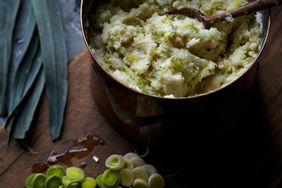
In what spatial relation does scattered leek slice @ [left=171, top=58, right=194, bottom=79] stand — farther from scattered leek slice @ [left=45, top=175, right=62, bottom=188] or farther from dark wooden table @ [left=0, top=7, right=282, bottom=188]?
scattered leek slice @ [left=45, top=175, right=62, bottom=188]

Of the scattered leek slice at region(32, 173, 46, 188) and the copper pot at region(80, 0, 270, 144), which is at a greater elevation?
the copper pot at region(80, 0, 270, 144)

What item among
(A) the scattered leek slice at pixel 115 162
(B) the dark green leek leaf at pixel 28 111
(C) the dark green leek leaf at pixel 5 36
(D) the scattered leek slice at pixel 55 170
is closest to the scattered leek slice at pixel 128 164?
(A) the scattered leek slice at pixel 115 162

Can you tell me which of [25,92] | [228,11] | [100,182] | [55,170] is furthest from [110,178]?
[228,11]

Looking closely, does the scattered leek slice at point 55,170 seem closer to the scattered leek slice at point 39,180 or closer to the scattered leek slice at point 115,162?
the scattered leek slice at point 39,180

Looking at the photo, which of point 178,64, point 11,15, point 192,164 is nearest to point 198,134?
point 192,164

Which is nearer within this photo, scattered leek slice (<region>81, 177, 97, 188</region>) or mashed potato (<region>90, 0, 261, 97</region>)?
mashed potato (<region>90, 0, 261, 97</region>)

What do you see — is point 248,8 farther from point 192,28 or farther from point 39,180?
point 39,180

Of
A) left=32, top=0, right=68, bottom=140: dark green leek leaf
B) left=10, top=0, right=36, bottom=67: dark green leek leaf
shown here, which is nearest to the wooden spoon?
left=32, top=0, right=68, bottom=140: dark green leek leaf
